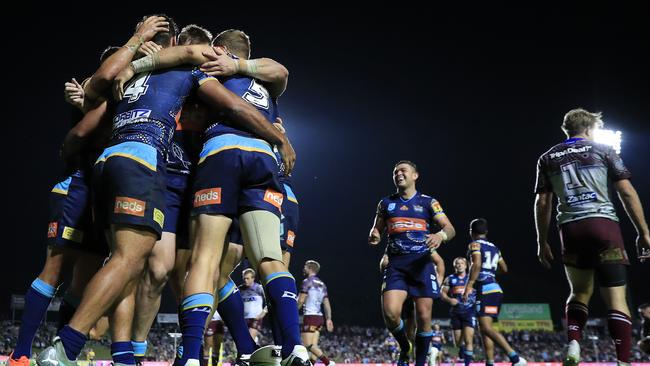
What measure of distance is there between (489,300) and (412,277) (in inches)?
154

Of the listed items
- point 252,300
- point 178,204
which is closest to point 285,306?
point 178,204

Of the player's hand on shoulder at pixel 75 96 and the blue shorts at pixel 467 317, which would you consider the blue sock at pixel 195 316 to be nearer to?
the player's hand on shoulder at pixel 75 96

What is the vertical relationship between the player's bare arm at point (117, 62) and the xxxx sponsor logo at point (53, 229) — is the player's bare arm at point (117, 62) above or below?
above

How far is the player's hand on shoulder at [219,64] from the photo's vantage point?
4.15 m

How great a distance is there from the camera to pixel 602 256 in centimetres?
536

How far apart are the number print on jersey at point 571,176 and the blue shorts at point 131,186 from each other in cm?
393

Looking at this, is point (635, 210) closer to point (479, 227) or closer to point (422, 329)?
point (422, 329)

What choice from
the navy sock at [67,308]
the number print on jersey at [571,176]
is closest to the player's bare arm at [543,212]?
the number print on jersey at [571,176]

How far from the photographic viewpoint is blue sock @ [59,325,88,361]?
3.23 m

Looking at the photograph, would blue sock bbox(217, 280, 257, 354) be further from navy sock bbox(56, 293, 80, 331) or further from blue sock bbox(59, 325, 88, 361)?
blue sock bbox(59, 325, 88, 361)

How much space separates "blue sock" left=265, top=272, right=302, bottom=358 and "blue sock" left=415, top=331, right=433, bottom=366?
448 cm

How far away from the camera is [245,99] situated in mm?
4285

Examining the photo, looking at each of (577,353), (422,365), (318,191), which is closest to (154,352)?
(318,191)

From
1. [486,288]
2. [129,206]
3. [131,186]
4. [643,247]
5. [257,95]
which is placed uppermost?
[257,95]
